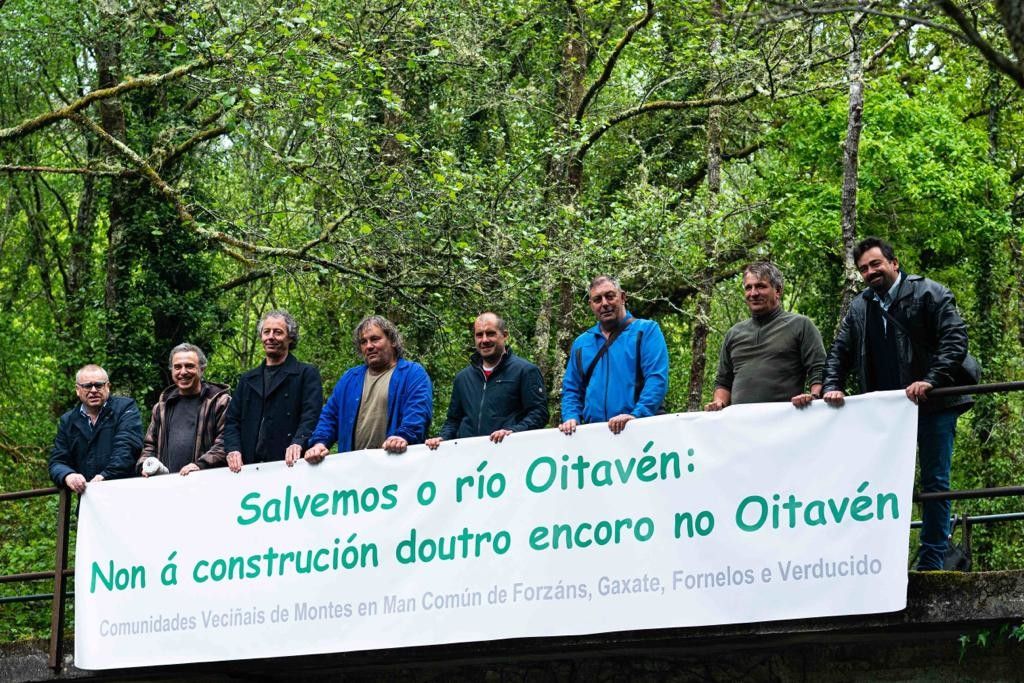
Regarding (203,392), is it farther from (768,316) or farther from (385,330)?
(768,316)

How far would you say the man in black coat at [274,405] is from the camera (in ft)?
27.7

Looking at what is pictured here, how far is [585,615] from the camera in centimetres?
713

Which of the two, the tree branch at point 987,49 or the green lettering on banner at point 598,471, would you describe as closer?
the tree branch at point 987,49

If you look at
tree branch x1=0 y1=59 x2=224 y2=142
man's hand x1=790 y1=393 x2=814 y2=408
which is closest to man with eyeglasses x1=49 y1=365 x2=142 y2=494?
man's hand x1=790 y1=393 x2=814 y2=408

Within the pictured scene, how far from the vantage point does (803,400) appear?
6.98 meters

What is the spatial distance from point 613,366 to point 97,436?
11.9ft

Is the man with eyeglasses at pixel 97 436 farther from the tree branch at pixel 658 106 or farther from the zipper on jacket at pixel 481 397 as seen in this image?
the tree branch at pixel 658 106

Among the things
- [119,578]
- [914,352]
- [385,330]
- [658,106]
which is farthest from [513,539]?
[658,106]

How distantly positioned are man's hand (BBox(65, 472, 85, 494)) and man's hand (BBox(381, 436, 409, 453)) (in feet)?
7.33

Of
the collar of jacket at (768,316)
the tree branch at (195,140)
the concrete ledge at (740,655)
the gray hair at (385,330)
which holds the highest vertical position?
the tree branch at (195,140)

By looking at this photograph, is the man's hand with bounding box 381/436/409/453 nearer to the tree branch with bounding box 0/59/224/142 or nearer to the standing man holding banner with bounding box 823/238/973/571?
the standing man holding banner with bounding box 823/238/973/571

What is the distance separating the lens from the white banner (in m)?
6.80

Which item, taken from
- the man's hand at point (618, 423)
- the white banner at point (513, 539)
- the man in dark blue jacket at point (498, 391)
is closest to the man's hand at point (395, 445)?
the white banner at point (513, 539)

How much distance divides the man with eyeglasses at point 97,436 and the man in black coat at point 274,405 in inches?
33.0
